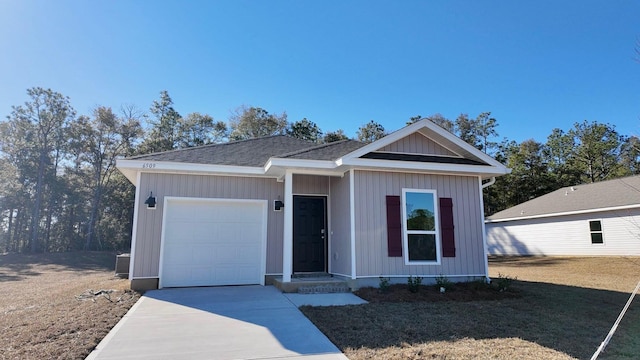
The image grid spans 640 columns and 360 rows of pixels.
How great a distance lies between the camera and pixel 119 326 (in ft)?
15.3

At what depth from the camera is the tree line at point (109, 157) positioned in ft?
80.5

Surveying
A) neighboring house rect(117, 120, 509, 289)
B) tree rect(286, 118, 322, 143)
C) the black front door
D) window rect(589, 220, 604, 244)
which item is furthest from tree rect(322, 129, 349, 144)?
neighboring house rect(117, 120, 509, 289)

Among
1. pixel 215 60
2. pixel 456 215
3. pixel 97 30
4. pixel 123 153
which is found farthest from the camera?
pixel 123 153

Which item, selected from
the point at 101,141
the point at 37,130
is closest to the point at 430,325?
the point at 101,141

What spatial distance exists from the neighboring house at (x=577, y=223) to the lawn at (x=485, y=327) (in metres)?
9.32

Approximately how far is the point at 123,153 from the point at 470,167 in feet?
82.1

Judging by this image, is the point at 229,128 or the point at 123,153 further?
the point at 229,128

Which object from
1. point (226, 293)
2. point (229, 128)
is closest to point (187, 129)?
point (229, 128)

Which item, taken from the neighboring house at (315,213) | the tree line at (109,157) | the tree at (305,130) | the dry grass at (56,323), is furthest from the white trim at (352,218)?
the tree at (305,130)

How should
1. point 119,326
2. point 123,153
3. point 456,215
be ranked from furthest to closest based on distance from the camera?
point 123,153 → point 456,215 → point 119,326

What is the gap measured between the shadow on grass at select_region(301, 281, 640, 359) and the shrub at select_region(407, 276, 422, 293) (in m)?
0.72

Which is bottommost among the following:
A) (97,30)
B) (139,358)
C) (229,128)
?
(139,358)

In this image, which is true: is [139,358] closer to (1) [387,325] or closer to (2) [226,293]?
(1) [387,325]

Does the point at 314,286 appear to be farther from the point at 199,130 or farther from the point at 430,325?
the point at 199,130
